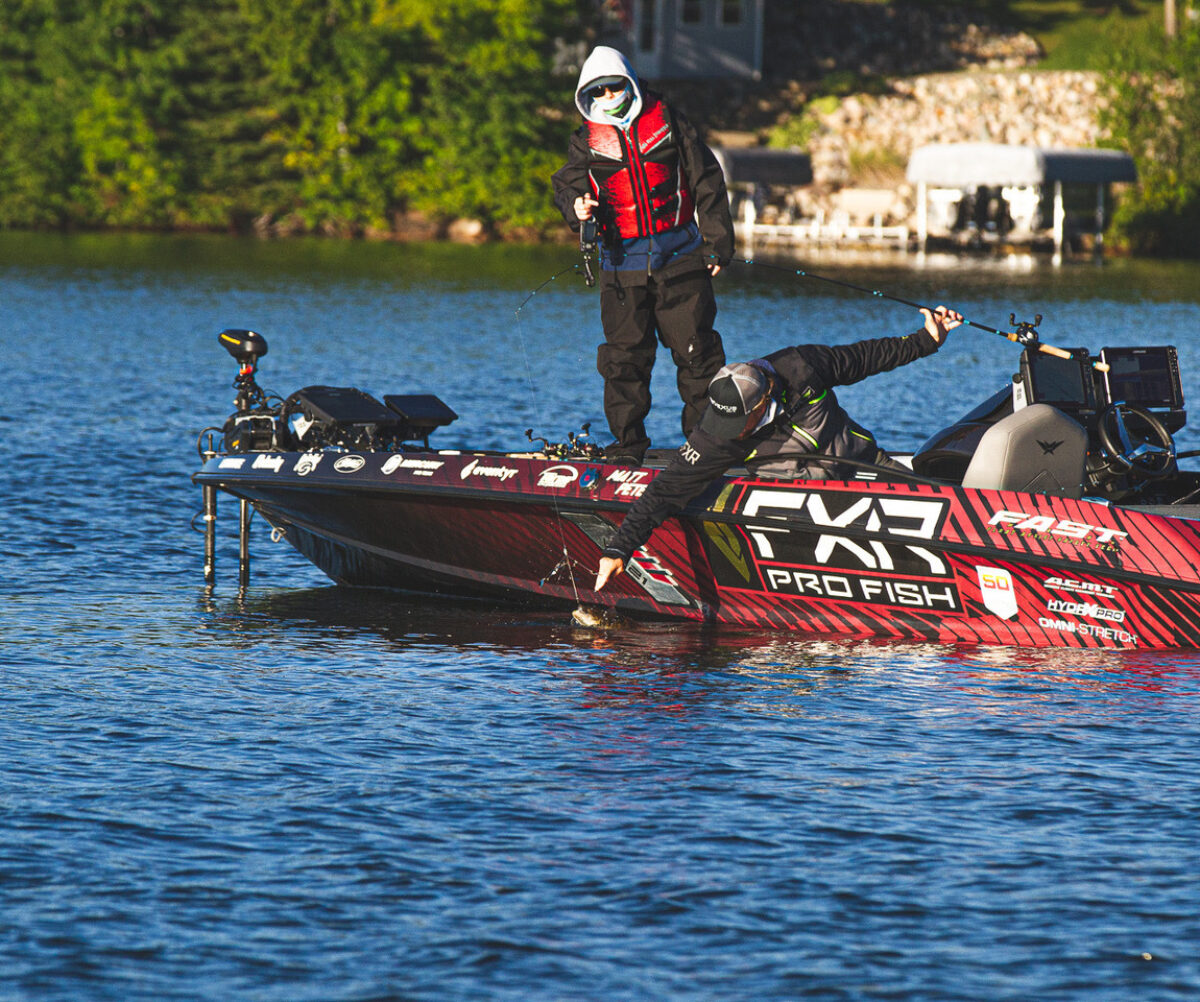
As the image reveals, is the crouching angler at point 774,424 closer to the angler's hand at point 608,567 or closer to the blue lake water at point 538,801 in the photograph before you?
the angler's hand at point 608,567

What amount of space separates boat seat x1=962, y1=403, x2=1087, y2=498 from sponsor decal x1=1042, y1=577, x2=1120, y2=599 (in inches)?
15.9

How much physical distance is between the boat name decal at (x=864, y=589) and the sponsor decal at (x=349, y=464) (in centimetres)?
235

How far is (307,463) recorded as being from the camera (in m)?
9.52

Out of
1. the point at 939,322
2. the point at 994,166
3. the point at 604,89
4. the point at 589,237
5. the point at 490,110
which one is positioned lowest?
the point at 939,322

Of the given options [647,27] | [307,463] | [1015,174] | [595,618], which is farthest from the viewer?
[647,27]

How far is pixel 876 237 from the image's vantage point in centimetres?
4588

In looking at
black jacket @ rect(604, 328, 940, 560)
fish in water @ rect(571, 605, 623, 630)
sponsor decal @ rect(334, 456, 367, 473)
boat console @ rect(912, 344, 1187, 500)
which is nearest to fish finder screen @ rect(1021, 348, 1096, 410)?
boat console @ rect(912, 344, 1187, 500)

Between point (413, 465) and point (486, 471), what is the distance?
0.49 meters

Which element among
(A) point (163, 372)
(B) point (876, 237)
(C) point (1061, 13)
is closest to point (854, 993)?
(A) point (163, 372)

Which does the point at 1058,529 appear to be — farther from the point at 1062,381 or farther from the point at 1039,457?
the point at 1062,381

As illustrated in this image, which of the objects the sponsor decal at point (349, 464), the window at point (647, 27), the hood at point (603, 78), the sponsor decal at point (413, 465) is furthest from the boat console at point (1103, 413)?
the window at point (647, 27)

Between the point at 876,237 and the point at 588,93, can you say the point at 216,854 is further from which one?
the point at 876,237

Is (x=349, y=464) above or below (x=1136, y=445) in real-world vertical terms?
below

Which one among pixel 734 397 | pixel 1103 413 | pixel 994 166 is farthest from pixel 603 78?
pixel 994 166
